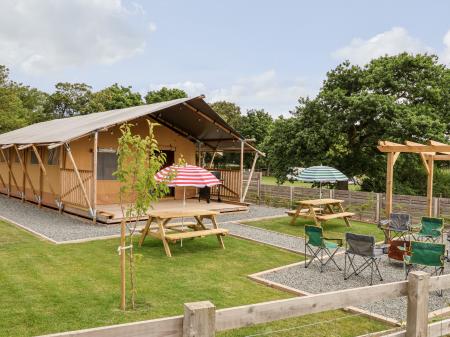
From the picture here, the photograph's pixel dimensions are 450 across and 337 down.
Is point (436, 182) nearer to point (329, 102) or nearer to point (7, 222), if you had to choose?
point (329, 102)

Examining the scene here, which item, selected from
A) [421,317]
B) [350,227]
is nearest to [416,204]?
[350,227]

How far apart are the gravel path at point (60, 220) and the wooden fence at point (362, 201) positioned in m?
0.86

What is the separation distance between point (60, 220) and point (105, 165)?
308cm

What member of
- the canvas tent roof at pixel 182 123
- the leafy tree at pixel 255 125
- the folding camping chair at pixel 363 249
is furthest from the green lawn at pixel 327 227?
the leafy tree at pixel 255 125

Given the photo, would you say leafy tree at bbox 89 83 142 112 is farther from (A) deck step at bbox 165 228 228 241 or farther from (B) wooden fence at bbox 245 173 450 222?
(A) deck step at bbox 165 228 228 241

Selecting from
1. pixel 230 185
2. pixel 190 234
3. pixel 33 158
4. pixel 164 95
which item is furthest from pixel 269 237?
pixel 164 95

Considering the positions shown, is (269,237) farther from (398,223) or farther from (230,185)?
(230,185)

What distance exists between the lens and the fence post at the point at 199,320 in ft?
8.96

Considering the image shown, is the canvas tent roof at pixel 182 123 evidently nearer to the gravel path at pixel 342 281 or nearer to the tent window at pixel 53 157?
the tent window at pixel 53 157

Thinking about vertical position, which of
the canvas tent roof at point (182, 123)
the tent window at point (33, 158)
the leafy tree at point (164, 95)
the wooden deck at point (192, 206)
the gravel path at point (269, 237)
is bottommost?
the gravel path at point (269, 237)

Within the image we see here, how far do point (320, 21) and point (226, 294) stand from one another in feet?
45.3

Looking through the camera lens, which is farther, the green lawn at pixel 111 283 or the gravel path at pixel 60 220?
the gravel path at pixel 60 220

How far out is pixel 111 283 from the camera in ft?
22.2

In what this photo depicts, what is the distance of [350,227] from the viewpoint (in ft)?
43.1
